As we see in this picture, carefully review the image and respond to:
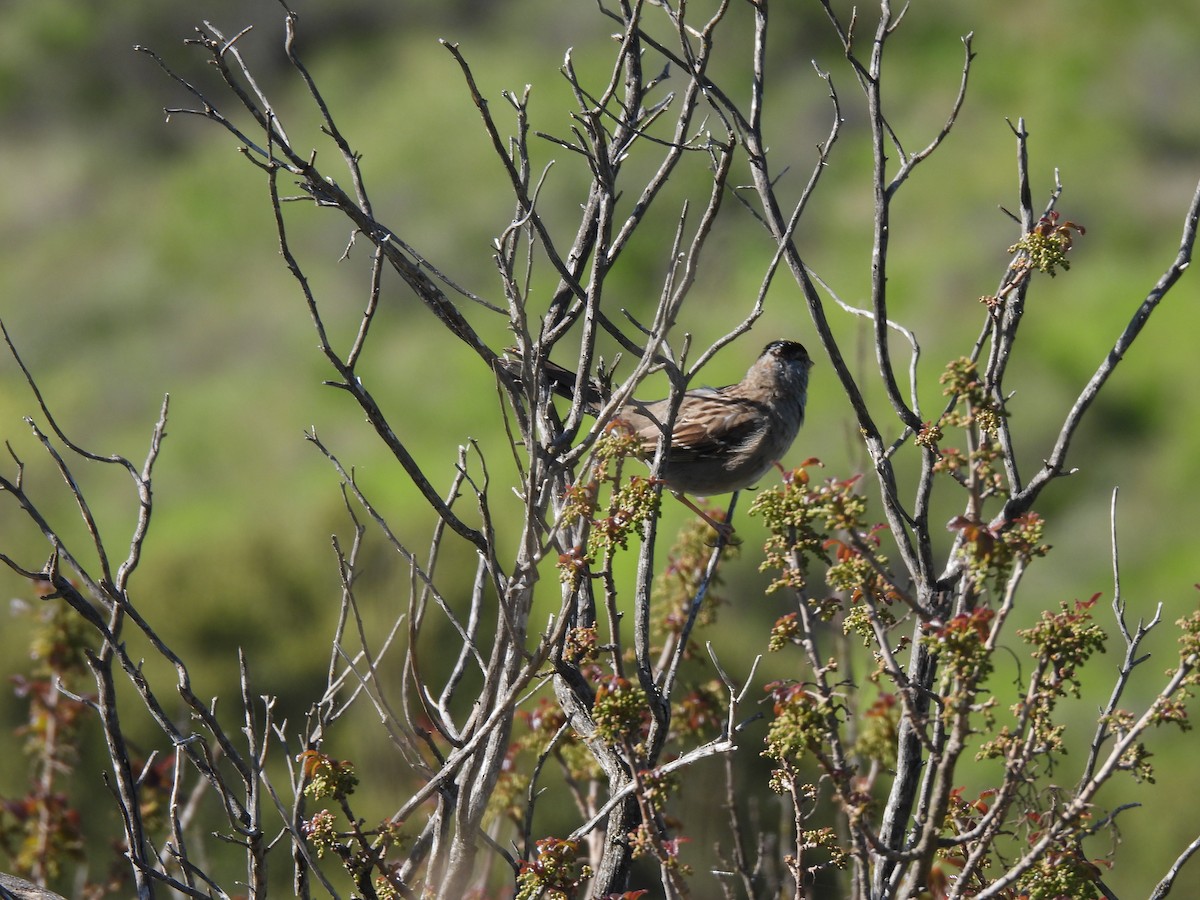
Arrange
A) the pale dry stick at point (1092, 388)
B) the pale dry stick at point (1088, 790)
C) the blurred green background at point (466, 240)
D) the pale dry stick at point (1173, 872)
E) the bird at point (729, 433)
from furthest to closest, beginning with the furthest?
the blurred green background at point (466, 240) < the bird at point (729, 433) < the pale dry stick at point (1092, 388) < the pale dry stick at point (1173, 872) < the pale dry stick at point (1088, 790)

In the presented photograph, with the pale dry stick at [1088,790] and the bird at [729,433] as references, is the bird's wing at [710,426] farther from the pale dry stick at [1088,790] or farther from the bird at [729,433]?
the pale dry stick at [1088,790]

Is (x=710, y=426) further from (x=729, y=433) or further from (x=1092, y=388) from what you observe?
(x=1092, y=388)

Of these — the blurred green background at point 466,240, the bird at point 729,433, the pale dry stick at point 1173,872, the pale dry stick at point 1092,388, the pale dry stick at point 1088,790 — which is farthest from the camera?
the blurred green background at point 466,240

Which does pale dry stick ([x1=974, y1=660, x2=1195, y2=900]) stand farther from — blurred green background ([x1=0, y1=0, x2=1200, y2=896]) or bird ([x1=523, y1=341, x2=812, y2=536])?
blurred green background ([x1=0, y1=0, x2=1200, y2=896])

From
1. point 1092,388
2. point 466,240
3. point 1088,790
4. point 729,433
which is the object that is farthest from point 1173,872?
point 466,240

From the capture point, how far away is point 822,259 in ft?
89.5

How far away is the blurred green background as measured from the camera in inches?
854

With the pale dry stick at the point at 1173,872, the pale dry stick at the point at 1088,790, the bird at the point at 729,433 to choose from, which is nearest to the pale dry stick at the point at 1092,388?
the pale dry stick at the point at 1088,790

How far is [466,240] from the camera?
27.7 m

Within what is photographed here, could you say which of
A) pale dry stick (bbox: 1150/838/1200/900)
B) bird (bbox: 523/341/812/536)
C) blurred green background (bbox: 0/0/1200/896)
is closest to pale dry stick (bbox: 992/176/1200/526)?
pale dry stick (bbox: 1150/838/1200/900)

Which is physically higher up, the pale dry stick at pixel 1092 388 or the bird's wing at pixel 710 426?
the bird's wing at pixel 710 426

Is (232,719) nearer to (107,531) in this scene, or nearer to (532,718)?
(532,718)

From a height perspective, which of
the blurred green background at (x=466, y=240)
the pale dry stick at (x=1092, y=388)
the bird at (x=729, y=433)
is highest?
the blurred green background at (x=466, y=240)

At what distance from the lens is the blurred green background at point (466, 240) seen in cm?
2169
